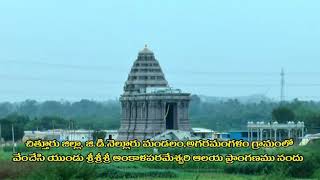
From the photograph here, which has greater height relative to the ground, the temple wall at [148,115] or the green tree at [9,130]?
the temple wall at [148,115]

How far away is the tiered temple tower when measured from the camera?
70750mm

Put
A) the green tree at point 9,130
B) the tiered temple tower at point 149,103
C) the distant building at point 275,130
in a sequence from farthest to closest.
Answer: the green tree at point 9,130 → the tiered temple tower at point 149,103 → the distant building at point 275,130

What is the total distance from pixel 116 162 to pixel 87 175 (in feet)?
49.8

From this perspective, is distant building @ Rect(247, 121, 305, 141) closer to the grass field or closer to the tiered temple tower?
the tiered temple tower

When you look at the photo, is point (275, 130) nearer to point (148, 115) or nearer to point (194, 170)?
point (148, 115)

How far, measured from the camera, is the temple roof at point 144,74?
243ft

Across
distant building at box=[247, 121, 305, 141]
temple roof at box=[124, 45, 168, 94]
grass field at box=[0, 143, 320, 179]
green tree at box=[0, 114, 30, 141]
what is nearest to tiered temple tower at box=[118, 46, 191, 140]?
temple roof at box=[124, 45, 168, 94]

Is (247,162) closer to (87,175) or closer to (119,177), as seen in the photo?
(119,177)

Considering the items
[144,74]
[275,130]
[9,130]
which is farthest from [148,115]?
[9,130]

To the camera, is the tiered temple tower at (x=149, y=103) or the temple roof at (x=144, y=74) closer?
the tiered temple tower at (x=149, y=103)

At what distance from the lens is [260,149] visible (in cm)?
5272

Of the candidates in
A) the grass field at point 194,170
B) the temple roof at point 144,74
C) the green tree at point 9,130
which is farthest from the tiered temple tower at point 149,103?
the grass field at point 194,170

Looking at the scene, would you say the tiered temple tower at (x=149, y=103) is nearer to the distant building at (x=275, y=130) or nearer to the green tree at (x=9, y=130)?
the distant building at (x=275, y=130)

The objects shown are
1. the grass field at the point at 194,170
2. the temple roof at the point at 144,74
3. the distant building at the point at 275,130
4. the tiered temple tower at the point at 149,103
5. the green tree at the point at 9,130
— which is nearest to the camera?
the grass field at the point at 194,170
